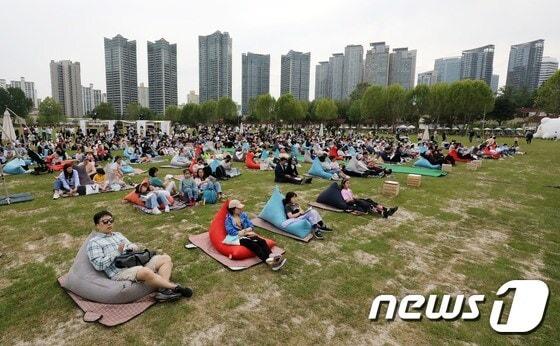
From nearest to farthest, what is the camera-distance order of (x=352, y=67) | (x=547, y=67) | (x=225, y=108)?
1. (x=225, y=108)
2. (x=547, y=67)
3. (x=352, y=67)

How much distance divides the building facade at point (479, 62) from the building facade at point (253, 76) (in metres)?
77.1

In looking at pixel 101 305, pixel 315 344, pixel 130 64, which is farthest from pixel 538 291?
pixel 130 64

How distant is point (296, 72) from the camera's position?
5133 inches

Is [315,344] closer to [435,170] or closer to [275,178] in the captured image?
[275,178]

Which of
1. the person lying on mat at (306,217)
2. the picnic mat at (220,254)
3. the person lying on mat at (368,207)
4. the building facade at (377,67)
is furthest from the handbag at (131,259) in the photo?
the building facade at (377,67)

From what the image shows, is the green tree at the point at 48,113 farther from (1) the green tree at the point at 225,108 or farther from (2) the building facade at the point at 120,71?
(2) the building facade at the point at 120,71

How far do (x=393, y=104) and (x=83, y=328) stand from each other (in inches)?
2433

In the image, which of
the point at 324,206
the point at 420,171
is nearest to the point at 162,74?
the point at 420,171

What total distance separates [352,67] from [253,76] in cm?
3902

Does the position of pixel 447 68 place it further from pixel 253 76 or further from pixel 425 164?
pixel 425 164

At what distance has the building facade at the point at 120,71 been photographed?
359ft

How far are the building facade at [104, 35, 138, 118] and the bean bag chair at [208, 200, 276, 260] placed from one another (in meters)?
114

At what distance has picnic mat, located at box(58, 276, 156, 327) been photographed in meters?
4.17

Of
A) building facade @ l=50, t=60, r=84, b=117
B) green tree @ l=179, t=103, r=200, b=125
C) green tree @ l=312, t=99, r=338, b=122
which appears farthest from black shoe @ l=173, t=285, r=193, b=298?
building facade @ l=50, t=60, r=84, b=117
